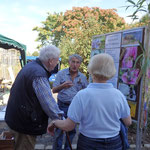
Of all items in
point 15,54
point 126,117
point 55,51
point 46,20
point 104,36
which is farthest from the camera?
point 46,20

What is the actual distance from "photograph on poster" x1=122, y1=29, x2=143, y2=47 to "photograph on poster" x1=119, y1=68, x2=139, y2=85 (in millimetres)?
392

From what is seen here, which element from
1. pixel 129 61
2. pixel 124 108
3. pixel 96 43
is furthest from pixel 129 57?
pixel 124 108

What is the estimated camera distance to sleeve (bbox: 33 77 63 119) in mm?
1672

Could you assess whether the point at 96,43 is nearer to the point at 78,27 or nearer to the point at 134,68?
the point at 134,68

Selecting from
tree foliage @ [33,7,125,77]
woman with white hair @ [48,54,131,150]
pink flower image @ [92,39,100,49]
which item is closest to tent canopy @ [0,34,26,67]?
tree foliage @ [33,7,125,77]

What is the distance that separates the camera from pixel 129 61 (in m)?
2.55

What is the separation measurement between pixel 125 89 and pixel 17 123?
1.65 meters

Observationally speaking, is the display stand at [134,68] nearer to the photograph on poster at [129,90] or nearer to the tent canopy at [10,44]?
the photograph on poster at [129,90]

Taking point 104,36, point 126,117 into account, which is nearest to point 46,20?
point 104,36

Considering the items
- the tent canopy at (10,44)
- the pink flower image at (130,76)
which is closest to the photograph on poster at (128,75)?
the pink flower image at (130,76)

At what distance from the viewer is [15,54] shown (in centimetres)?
1282

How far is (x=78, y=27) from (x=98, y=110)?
15.8 m

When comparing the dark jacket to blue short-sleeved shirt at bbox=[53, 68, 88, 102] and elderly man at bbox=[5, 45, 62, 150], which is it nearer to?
elderly man at bbox=[5, 45, 62, 150]

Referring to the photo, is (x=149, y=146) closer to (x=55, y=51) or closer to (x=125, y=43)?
(x=125, y=43)
